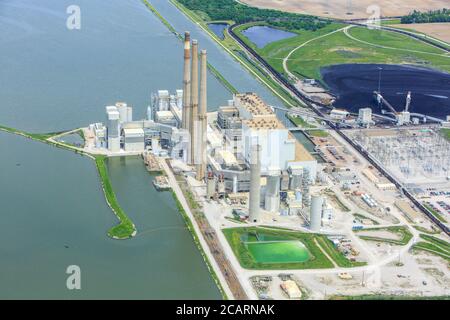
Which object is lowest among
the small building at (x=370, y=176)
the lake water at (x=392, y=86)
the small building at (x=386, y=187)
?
the small building at (x=386, y=187)

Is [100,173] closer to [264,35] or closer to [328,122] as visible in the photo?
[328,122]

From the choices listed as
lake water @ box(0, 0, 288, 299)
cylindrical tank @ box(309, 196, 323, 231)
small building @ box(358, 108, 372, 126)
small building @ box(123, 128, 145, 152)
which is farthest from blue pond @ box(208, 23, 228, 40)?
cylindrical tank @ box(309, 196, 323, 231)

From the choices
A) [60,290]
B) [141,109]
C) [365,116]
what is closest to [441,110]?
[365,116]

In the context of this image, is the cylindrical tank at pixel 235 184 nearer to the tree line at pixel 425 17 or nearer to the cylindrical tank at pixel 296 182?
the cylindrical tank at pixel 296 182

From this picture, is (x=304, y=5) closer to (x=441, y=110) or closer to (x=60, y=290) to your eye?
(x=441, y=110)

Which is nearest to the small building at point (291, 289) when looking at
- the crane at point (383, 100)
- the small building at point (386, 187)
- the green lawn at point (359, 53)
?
the small building at point (386, 187)

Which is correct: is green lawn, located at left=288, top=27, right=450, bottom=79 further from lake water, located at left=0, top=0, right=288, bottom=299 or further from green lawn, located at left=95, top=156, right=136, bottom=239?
green lawn, located at left=95, top=156, right=136, bottom=239
